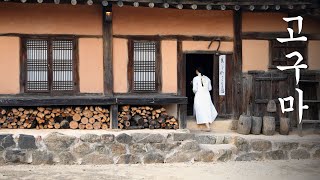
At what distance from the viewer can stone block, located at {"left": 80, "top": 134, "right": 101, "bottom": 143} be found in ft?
40.9

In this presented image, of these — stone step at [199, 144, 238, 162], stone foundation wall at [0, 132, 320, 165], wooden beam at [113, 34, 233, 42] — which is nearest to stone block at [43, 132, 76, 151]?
stone foundation wall at [0, 132, 320, 165]

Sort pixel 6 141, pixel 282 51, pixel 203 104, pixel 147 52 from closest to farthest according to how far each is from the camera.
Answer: pixel 6 141 → pixel 147 52 → pixel 203 104 → pixel 282 51

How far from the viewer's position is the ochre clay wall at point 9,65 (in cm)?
1312

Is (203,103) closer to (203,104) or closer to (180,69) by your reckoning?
(203,104)

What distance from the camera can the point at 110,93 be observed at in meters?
13.5

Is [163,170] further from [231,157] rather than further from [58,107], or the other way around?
[58,107]

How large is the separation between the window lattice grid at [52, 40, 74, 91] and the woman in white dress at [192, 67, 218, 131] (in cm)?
380

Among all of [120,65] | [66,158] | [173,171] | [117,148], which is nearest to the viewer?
[173,171]

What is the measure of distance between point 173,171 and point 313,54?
246 inches

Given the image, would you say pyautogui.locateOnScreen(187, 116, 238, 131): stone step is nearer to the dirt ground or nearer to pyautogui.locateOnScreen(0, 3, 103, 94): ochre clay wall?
the dirt ground

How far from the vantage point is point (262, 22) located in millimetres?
14664

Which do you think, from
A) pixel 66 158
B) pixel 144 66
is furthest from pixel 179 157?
pixel 66 158

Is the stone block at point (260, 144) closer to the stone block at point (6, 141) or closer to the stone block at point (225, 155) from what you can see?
the stone block at point (225, 155)

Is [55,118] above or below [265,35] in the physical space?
below
